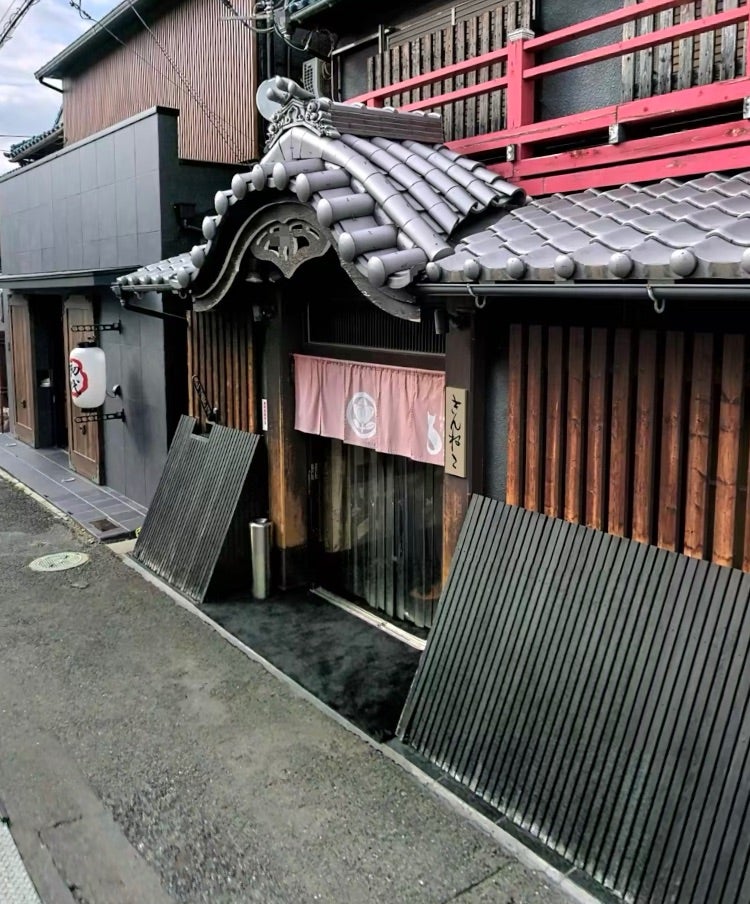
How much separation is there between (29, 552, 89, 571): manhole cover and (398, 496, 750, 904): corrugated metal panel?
675 cm

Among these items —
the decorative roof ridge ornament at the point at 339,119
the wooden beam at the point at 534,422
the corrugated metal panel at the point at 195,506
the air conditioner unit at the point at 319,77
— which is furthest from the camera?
the air conditioner unit at the point at 319,77

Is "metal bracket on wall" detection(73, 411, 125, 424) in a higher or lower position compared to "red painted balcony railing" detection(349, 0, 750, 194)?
lower

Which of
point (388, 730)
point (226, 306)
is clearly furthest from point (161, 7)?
point (388, 730)

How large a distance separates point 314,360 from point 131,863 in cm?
596

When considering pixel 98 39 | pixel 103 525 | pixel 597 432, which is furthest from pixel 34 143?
pixel 597 432

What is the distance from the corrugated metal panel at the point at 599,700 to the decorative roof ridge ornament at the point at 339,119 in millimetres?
4001

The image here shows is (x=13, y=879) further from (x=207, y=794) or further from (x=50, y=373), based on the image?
(x=50, y=373)

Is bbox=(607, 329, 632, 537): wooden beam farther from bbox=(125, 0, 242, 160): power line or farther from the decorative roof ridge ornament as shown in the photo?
bbox=(125, 0, 242, 160): power line

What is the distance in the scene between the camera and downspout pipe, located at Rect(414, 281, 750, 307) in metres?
4.56

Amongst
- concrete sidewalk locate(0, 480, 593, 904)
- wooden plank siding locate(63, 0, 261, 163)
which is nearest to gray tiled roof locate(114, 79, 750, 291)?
concrete sidewalk locate(0, 480, 593, 904)

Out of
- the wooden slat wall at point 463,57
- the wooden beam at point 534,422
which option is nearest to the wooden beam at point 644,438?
the wooden beam at point 534,422

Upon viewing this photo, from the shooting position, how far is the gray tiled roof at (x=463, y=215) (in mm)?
5105

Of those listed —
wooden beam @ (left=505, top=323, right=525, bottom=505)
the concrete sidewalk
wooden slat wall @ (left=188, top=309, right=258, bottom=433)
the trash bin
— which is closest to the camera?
the concrete sidewalk

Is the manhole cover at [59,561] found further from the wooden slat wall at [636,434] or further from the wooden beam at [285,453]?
the wooden slat wall at [636,434]
